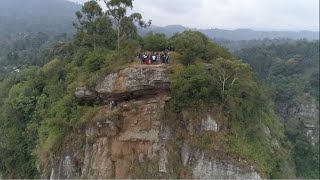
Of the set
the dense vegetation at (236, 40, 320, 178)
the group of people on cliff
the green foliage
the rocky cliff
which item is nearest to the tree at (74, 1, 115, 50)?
the green foliage

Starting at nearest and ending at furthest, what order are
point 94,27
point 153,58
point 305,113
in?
point 153,58, point 94,27, point 305,113

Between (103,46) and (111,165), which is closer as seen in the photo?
(111,165)

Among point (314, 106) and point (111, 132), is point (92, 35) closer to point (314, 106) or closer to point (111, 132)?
point (111, 132)

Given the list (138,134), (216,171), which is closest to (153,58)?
(138,134)

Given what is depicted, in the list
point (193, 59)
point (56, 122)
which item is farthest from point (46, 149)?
point (193, 59)

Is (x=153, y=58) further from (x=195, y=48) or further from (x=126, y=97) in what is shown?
(x=126, y=97)

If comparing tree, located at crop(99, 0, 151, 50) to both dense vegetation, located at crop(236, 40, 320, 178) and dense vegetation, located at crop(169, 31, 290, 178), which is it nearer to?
dense vegetation, located at crop(169, 31, 290, 178)
